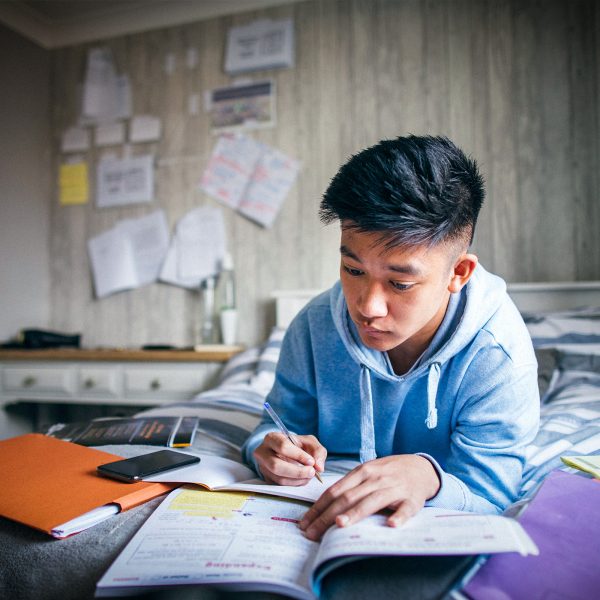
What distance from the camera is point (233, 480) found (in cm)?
73

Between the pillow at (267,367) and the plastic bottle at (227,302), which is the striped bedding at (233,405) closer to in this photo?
the pillow at (267,367)

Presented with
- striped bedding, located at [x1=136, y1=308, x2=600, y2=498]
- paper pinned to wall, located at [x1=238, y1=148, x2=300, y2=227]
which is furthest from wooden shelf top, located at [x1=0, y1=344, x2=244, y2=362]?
paper pinned to wall, located at [x1=238, y1=148, x2=300, y2=227]

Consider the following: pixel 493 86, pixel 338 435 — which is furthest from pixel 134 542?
pixel 493 86

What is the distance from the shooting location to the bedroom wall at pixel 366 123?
6.25ft

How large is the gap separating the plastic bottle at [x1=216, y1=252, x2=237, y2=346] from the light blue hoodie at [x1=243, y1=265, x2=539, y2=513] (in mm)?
1236

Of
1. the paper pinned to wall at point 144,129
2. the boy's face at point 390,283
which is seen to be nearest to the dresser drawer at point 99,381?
the paper pinned to wall at point 144,129

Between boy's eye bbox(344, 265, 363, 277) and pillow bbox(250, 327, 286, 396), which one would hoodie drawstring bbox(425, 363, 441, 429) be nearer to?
boy's eye bbox(344, 265, 363, 277)

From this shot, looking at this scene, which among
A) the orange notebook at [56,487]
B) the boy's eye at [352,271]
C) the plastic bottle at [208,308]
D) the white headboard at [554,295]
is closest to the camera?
the orange notebook at [56,487]

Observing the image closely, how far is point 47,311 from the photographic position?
255 centimetres

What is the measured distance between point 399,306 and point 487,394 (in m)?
0.20

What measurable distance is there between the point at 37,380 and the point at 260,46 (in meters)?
1.71

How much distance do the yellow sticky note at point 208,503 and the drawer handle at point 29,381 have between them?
1737mm

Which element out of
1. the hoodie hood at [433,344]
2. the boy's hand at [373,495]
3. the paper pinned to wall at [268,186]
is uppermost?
the paper pinned to wall at [268,186]

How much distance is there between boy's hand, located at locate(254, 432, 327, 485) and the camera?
67 centimetres
